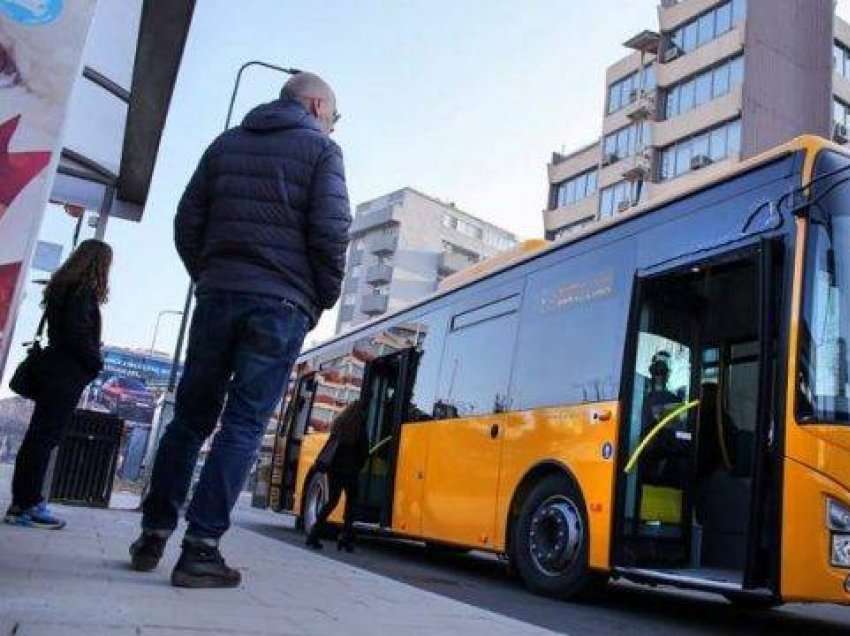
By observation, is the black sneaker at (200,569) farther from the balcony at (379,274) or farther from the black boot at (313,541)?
the balcony at (379,274)

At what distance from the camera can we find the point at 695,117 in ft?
142

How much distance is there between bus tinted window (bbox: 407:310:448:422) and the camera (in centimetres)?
1062

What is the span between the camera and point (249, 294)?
409cm

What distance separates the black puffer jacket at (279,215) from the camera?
13.5 ft

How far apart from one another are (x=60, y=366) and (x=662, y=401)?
449 centimetres

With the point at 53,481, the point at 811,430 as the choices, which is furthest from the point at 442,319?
the point at 811,430

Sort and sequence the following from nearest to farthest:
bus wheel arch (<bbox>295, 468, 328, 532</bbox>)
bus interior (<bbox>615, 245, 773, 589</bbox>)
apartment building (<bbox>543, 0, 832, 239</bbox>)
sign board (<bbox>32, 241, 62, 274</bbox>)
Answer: bus interior (<bbox>615, 245, 773, 589</bbox>) < bus wheel arch (<bbox>295, 468, 328, 532</bbox>) < sign board (<bbox>32, 241, 62, 274</bbox>) < apartment building (<bbox>543, 0, 832, 239</bbox>)

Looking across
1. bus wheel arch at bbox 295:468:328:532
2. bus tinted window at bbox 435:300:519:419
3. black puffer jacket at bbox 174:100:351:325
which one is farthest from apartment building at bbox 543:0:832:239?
black puffer jacket at bbox 174:100:351:325

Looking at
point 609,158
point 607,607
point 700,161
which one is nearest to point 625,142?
point 609,158

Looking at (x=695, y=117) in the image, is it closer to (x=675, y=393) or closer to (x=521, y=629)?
(x=675, y=393)

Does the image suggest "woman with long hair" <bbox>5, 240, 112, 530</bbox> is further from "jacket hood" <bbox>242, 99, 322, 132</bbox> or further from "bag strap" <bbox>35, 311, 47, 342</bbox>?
"jacket hood" <bbox>242, 99, 322, 132</bbox>

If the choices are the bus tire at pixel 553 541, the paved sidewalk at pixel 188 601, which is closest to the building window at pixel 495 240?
the bus tire at pixel 553 541

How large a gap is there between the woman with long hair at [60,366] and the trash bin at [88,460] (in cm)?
408

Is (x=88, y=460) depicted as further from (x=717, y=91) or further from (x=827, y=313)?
(x=717, y=91)
